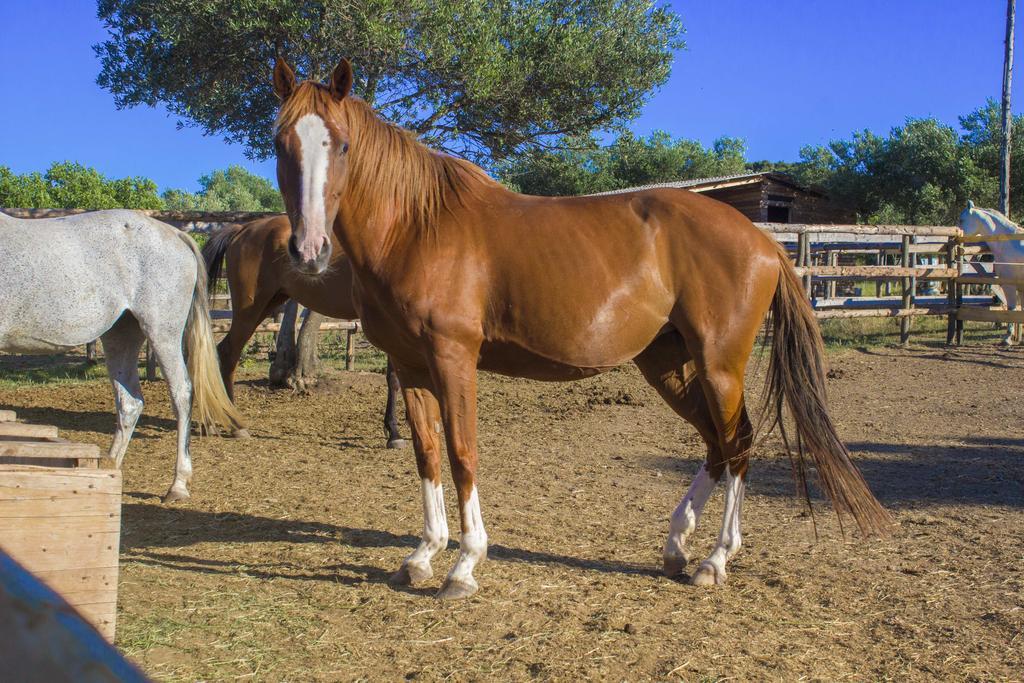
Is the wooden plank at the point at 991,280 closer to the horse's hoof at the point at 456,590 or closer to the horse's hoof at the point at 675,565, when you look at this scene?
the horse's hoof at the point at 675,565

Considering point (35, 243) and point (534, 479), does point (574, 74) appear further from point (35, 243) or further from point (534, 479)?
point (35, 243)

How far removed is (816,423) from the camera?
3896 millimetres

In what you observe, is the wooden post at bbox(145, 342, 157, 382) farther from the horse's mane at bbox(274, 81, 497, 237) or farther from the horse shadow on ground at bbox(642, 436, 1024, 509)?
the horse's mane at bbox(274, 81, 497, 237)

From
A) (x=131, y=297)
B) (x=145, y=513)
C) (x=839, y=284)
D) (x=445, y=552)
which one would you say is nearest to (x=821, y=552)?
(x=445, y=552)

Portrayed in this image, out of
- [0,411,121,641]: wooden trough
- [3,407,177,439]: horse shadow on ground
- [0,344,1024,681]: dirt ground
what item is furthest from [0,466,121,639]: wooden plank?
[3,407,177,439]: horse shadow on ground

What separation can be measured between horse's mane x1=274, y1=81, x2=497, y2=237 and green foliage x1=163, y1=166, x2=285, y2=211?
32683 mm

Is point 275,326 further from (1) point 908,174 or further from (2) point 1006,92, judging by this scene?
(1) point 908,174

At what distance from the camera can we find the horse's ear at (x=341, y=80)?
136 inches

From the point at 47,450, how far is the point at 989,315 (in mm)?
13232

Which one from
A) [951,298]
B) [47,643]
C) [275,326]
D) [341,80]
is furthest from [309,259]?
[951,298]

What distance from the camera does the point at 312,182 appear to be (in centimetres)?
327

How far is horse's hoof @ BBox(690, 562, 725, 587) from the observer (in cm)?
376

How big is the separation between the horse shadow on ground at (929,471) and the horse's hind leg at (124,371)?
3.82m

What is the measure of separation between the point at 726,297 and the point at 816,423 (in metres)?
0.78
